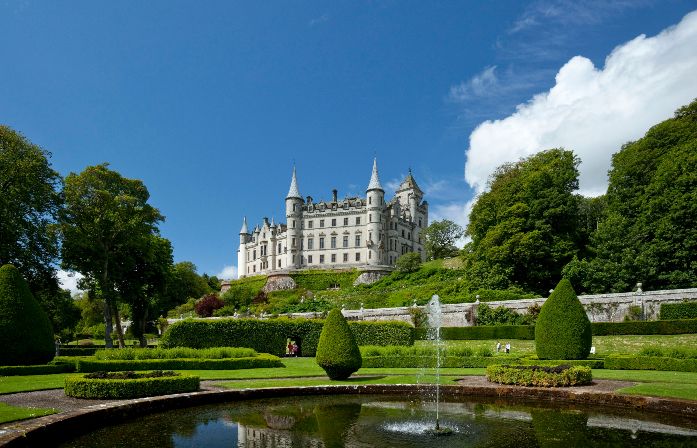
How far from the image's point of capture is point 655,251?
33.7 m

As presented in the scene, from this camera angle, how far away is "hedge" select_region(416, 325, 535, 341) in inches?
1238

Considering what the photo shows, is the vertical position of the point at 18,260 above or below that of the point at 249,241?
below

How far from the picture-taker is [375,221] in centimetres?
8106

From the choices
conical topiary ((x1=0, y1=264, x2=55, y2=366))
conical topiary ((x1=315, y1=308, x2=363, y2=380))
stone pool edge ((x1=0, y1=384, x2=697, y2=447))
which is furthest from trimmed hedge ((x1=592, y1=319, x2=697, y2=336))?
conical topiary ((x1=0, y1=264, x2=55, y2=366))

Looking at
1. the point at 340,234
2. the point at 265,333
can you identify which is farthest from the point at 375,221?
the point at 265,333

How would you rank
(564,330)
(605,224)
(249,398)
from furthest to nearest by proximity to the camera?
(605,224)
(564,330)
(249,398)

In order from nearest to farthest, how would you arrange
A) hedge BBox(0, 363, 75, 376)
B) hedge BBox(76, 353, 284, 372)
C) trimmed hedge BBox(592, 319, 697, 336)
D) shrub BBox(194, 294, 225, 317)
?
1. hedge BBox(0, 363, 75, 376)
2. hedge BBox(76, 353, 284, 372)
3. trimmed hedge BBox(592, 319, 697, 336)
4. shrub BBox(194, 294, 225, 317)

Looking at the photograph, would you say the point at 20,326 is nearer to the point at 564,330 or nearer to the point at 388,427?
the point at 388,427

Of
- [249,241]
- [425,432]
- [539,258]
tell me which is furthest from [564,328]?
[249,241]

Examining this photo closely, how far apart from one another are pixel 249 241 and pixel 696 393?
91.2 metres

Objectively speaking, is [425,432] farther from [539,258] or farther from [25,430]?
[539,258]

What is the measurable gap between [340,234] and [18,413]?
73837 millimetres

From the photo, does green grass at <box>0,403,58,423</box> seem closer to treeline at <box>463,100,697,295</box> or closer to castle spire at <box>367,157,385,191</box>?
treeline at <box>463,100,697,295</box>

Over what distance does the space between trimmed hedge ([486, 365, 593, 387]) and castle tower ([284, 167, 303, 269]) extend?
69.3 meters
